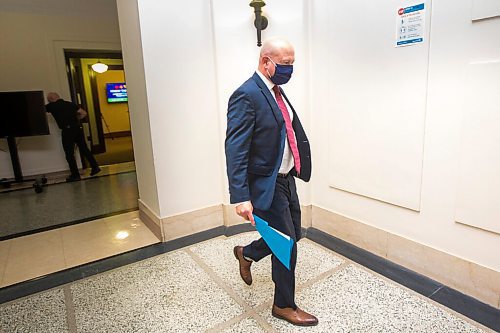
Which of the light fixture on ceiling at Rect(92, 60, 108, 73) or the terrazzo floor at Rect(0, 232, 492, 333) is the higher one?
the light fixture on ceiling at Rect(92, 60, 108, 73)

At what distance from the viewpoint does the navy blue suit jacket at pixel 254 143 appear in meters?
1.58

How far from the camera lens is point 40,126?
5180 millimetres

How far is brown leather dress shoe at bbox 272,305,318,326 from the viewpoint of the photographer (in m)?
1.78

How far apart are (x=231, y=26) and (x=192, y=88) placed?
597 mm

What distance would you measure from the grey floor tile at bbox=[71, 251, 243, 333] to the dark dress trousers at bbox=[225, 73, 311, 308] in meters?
0.49

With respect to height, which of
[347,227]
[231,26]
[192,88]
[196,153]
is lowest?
[347,227]

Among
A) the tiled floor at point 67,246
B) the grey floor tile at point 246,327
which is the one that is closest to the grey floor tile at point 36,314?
the tiled floor at point 67,246

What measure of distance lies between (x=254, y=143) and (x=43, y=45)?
526 cm

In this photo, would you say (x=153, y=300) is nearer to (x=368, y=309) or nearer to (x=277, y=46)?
(x=368, y=309)

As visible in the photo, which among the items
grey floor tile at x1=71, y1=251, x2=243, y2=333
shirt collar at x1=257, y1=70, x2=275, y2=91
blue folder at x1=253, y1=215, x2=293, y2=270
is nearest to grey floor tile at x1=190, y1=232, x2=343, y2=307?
grey floor tile at x1=71, y1=251, x2=243, y2=333

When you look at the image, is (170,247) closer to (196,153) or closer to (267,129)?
(196,153)

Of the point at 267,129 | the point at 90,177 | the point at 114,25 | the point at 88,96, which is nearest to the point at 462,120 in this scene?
the point at 267,129

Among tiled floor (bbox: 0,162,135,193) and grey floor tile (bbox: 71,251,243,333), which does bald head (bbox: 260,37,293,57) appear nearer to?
grey floor tile (bbox: 71,251,243,333)

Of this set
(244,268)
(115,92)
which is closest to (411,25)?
(244,268)
